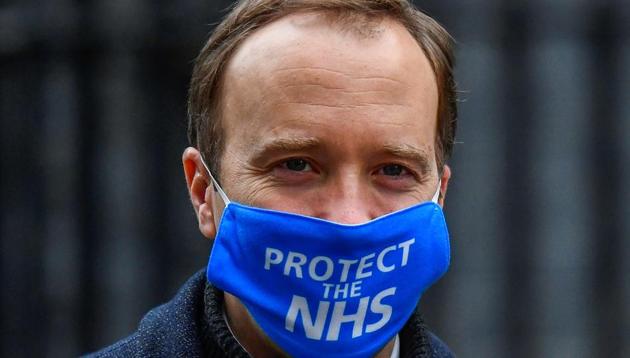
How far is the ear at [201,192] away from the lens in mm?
2973

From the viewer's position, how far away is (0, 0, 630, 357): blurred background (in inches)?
221

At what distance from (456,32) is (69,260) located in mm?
2043

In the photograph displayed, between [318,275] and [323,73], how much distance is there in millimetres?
439

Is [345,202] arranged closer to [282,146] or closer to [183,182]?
[282,146]

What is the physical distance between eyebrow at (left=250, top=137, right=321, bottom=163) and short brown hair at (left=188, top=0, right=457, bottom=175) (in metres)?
0.18

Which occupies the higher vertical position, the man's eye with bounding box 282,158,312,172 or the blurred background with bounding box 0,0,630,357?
the man's eye with bounding box 282,158,312,172

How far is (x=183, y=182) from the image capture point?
5758mm

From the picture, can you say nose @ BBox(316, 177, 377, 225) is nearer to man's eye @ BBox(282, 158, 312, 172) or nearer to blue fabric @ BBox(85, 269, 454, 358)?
man's eye @ BBox(282, 158, 312, 172)

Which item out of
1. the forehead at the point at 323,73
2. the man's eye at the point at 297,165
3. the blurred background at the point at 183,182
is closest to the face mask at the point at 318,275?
the man's eye at the point at 297,165

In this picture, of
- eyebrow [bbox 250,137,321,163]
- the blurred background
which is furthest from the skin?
the blurred background

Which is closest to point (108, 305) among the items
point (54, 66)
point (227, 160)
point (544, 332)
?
point (54, 66)

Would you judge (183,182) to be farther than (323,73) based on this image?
Yes

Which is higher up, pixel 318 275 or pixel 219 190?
pixel 219 190

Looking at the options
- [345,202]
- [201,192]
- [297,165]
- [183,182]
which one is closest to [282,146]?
[297,165]
